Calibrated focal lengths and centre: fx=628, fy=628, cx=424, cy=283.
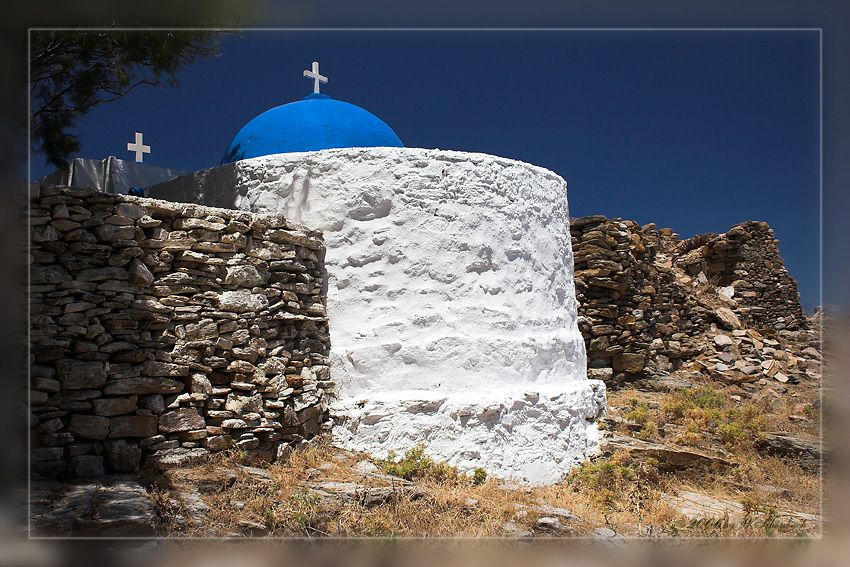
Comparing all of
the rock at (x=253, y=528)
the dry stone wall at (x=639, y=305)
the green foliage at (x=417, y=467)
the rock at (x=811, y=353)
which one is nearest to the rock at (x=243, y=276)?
the green foliage at (x=417, y=467)

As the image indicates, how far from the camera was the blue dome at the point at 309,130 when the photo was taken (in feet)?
23.5

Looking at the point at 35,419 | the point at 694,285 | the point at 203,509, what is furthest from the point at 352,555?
the point at 694,285

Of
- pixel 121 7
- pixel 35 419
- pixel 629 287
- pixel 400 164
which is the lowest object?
pixel 35 419

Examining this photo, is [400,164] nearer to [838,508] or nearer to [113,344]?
[113,344]

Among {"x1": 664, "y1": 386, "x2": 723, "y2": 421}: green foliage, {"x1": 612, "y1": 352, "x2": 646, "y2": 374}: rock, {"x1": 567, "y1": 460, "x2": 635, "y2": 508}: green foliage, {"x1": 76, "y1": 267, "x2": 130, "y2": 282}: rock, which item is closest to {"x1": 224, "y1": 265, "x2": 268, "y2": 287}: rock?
{"x1": 76, "y1": 267, "x2": 130, "y2": 282}: rock

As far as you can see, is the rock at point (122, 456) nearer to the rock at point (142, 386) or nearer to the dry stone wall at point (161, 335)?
the dry stone wall at point (161, 335)

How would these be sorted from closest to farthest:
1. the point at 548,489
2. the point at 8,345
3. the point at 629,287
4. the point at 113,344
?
the point at 8,345 < the point at 113,344 < the point at 548,489 < the point at 629,287

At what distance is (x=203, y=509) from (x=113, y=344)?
1515 millimetres

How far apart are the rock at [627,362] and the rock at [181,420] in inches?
302

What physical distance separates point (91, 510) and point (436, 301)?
336 cm

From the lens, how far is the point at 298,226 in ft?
19.9

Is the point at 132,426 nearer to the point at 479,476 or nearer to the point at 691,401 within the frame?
the point at 479,476

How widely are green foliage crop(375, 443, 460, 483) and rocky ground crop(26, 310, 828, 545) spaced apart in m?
0.01

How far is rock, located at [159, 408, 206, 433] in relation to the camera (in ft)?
16.1
